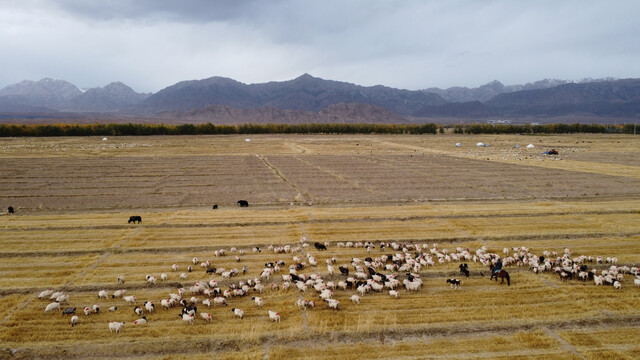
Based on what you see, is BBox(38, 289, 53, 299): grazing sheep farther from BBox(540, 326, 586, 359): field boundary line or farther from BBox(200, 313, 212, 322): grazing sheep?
BBox(540, 326, 586, 359): field boundary line

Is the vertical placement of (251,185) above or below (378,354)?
above

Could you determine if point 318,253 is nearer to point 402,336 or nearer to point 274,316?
point 274,316

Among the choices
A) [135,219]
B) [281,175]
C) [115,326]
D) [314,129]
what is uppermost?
[314,129]

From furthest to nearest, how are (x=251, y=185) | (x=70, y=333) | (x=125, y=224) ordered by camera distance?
(x=251, y=185), (x=125, y=224), (x=70, y=333)

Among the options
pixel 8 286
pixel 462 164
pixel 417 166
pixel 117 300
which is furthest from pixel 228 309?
pixel 462 164

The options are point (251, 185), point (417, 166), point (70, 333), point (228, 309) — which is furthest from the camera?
point (417, 166)

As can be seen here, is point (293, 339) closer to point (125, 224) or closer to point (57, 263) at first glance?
point (57, 263)

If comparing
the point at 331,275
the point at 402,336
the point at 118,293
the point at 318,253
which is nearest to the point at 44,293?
the point at 118,293

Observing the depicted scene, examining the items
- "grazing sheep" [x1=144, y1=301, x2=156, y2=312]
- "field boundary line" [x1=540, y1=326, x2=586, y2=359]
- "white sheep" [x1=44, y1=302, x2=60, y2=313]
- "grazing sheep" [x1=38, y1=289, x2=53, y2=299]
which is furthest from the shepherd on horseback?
"grazing sheep" [x1=38, y1=289, x2=53, y2=299]
